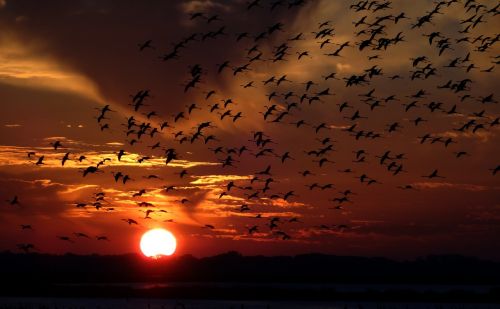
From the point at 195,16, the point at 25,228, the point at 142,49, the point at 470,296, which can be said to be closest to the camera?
the point at 142,49

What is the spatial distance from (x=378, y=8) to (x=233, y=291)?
7149 centimetres

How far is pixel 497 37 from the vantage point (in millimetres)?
34156

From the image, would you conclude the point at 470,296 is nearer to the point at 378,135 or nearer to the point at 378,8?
the point at 378,135

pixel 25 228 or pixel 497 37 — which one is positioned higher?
pixel 497 37

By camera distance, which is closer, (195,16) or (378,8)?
(378,8)

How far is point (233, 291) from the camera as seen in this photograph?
335 feet

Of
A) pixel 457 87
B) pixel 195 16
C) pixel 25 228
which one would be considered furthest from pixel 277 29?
pixel 25 228

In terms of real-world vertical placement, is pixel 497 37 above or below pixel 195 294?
above

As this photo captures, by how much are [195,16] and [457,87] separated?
14.8 metres

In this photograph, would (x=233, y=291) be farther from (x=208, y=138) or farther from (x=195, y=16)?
(x=195, y=16)

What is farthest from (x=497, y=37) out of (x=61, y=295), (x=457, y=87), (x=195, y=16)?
(x=61, y=295)

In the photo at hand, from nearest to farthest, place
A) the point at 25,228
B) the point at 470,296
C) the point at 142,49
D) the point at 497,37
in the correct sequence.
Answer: the point at 497,37 < the point at 142,49 < the point at 25,228 < the point at 470,296

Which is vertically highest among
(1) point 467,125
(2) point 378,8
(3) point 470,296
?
(2) point 378,8

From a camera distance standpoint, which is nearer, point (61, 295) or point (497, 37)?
point (497, 37)
